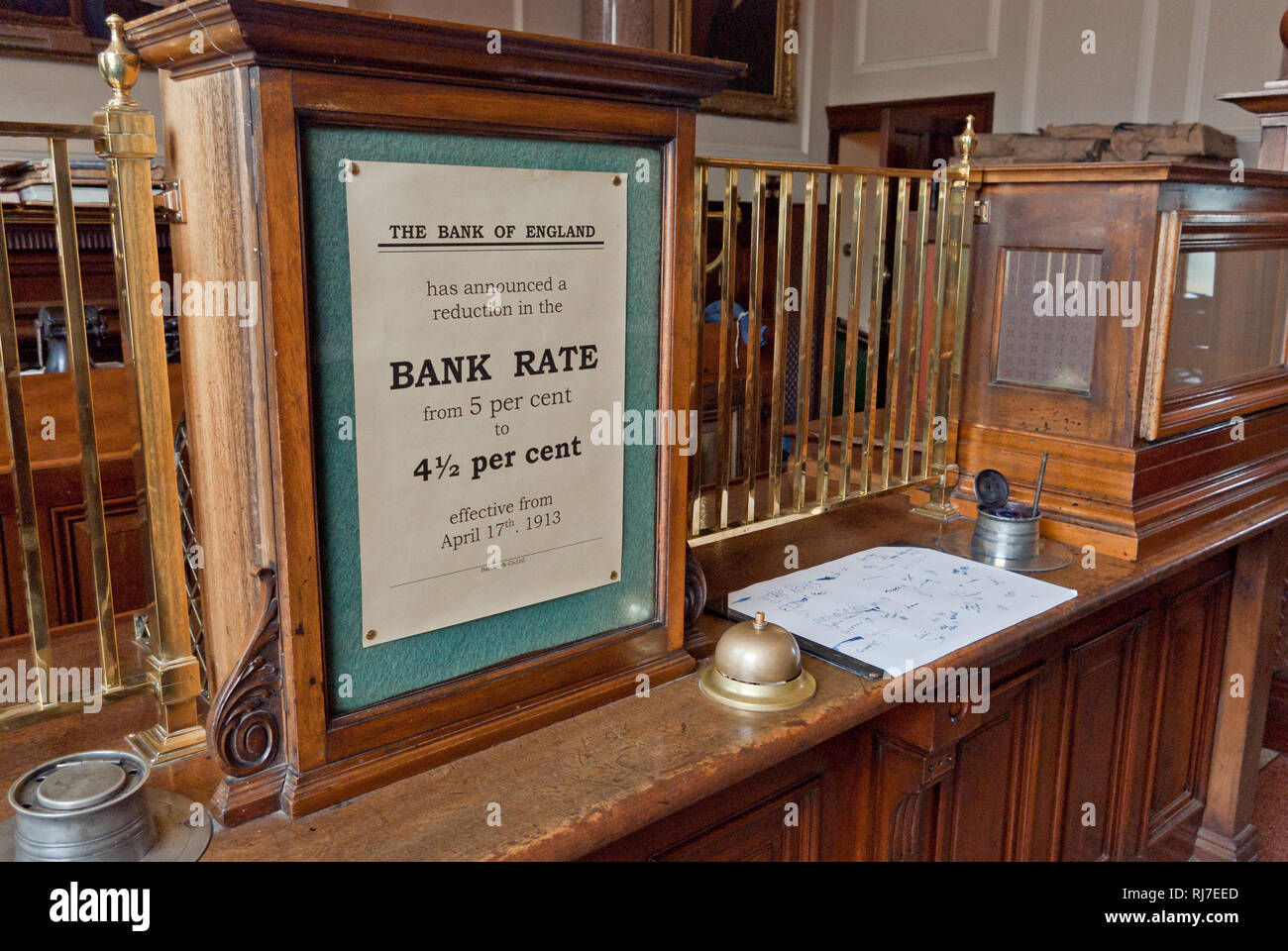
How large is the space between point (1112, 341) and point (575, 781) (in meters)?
1.21

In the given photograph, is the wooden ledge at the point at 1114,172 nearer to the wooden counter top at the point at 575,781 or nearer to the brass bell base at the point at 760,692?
the wooden counter top at the point at 575,781

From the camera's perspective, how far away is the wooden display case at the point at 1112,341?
1.68 m

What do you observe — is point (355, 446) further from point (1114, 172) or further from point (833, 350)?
point (1114, 172)

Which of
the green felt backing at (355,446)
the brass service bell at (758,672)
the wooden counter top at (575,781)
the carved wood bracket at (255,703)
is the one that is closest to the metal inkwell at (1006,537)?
the wooden counter top at (575,781)

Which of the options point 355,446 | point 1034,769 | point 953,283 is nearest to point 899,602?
point 1034,769

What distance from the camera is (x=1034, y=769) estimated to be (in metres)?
1.79

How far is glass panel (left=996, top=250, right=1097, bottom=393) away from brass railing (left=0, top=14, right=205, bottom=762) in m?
1.38

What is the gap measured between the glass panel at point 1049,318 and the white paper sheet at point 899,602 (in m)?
0.38

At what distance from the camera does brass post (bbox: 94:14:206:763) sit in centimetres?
95

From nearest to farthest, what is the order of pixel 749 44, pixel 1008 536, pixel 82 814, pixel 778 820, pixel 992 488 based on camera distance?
1. pixel 82 814
2. pixel 778 820
3. pixel 1008 536
4. pixel 992 488
5. pixel 749 44

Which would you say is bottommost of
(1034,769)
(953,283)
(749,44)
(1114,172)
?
(1034,769)

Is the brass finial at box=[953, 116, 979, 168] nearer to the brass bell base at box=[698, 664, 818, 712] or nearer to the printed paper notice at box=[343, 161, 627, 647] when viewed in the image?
the printed paper notice at box=[343, 161, 627, 647]

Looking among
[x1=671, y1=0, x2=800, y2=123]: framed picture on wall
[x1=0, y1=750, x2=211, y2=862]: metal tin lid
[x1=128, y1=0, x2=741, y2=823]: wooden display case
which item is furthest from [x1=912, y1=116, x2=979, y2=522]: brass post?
[x1=671, y1=0, x2=800, y2=123]: framed picture on wall
